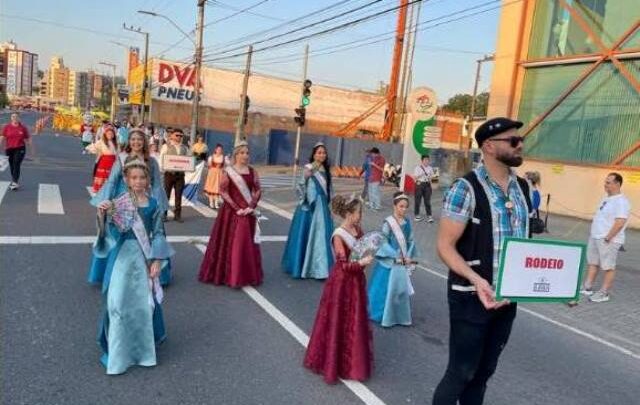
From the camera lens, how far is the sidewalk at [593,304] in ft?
20.6

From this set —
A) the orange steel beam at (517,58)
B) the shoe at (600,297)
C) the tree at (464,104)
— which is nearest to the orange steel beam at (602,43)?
the orange steel beam at (517,58)

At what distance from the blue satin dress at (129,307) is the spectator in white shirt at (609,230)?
575 cm

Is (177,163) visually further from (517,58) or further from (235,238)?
(517,58)

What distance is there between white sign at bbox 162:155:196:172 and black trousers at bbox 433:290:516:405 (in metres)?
8.25

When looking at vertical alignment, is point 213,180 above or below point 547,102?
below

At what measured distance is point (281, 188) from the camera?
19.0 metres

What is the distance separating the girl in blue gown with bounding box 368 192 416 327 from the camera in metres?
5.52

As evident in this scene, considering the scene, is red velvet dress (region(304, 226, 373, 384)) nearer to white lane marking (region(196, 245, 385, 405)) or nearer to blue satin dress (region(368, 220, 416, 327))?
white lane marking (region(196, 245, 385, 405))

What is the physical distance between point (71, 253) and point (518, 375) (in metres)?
5.73

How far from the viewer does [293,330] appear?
509 cm

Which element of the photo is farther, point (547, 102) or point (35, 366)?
point (547, 102)

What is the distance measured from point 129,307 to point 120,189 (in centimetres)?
160

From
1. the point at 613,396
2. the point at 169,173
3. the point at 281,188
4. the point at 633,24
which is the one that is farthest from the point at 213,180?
Result: the point at 633,24

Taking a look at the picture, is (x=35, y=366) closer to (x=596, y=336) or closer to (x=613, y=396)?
(x=613, y=396)
